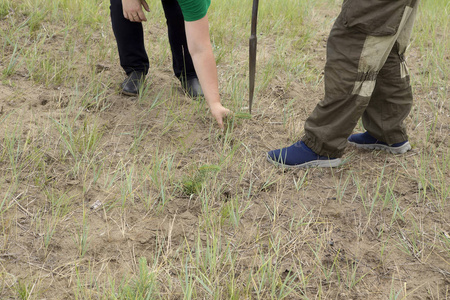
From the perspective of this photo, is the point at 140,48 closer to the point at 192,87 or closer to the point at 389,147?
the point at 192,87

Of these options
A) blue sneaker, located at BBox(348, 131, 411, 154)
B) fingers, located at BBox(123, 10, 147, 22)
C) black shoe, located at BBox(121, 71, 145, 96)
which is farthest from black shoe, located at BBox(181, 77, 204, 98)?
blue sneaker, located at BBox(348, 131, 411, 154)

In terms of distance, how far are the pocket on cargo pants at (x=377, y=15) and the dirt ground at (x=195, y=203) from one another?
2.24ft

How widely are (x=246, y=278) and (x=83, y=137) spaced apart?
111cm

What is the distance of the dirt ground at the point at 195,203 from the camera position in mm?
1593

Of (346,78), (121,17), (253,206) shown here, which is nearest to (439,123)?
(346,78)

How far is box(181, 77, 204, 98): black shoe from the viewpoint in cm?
269

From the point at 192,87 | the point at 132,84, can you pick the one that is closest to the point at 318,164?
the point at 192,87

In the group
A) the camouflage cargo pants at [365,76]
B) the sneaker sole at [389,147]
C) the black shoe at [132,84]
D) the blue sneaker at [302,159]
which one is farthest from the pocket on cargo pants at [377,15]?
the black shoe at [132,84]

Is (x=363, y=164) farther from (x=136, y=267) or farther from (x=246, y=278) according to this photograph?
(x=136, y=267)

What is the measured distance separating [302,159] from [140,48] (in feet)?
3.91

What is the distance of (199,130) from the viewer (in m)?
2.46

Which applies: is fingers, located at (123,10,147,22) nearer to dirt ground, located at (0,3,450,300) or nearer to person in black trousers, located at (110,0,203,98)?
person in black trousers, located at (110,0,203,98)

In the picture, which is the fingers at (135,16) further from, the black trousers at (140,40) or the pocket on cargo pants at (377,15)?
the pocket on cargo pants at (377,15)

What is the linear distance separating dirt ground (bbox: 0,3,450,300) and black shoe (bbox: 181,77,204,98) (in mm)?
54
